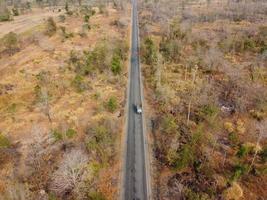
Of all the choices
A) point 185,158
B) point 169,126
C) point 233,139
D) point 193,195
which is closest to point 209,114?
point 233,139

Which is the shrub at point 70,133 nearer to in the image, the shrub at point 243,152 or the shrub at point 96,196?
the shrub at point 96,196

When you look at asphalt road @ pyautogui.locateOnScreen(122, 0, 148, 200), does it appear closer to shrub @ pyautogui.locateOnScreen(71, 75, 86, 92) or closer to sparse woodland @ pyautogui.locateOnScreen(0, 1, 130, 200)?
sparse woodland @ pyautogui.locateOnScreen(0, 1, 130, 200)

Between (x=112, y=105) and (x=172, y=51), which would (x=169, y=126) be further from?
(x=172, y=51)

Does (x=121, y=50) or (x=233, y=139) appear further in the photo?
(x=121, y=50)

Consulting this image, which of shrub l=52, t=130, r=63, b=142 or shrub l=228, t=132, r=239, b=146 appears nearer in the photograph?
shrub l=52, t=130, r=63, b=142

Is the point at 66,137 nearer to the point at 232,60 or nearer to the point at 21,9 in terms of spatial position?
the point at 232,60

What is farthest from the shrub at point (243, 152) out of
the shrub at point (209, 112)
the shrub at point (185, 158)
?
the shrub at point (209, 112)

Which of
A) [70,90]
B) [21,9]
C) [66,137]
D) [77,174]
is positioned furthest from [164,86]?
[21,9]

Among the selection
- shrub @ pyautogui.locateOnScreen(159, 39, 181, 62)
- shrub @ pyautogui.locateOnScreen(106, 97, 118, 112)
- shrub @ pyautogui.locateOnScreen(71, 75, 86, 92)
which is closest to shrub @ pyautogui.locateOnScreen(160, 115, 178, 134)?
shrub @ pyautogui.locateOnScreen(106, 97, 118, 112)
